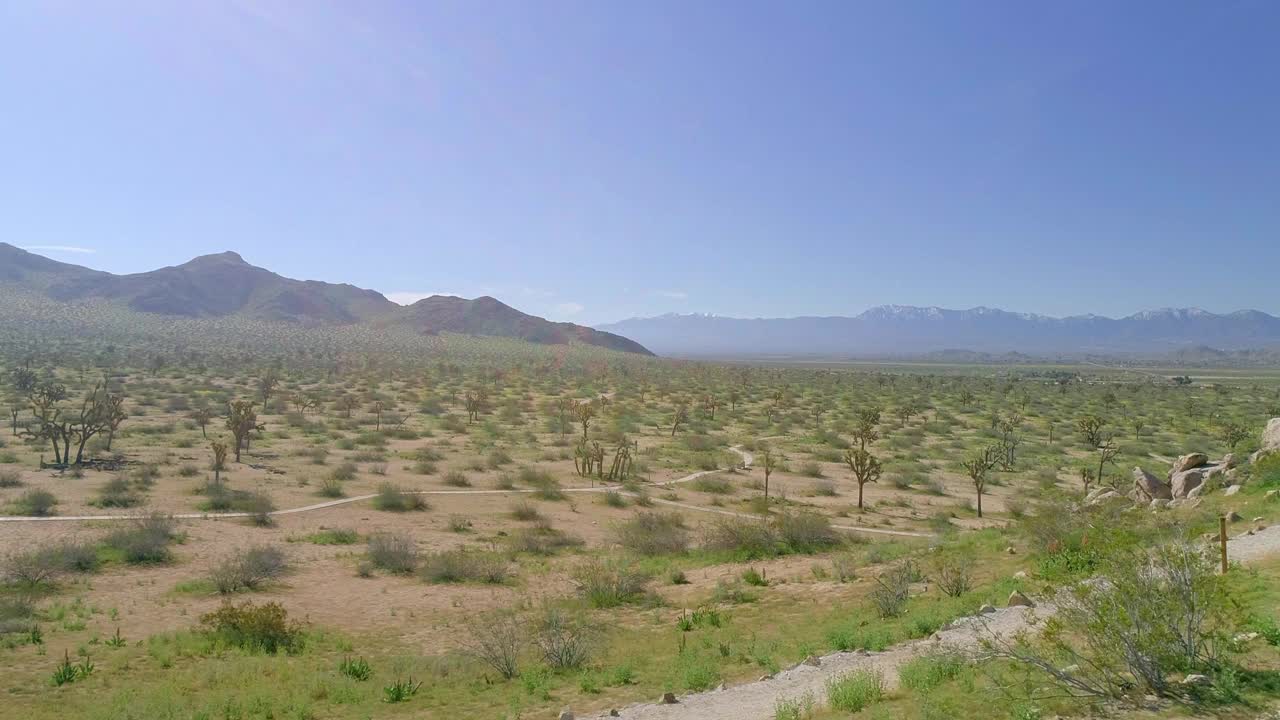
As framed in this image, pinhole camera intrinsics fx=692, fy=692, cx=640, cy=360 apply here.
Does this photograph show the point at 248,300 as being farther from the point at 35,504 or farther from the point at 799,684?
the point at 799,684

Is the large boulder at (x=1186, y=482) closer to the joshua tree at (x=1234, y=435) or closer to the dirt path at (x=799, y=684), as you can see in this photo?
the dirt path at (x=799, y=684)

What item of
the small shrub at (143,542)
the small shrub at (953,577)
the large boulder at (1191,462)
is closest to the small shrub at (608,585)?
the small shrub at (953,577)

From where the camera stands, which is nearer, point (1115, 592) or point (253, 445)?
point (1115, 592)

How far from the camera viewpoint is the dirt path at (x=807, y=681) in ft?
28.6

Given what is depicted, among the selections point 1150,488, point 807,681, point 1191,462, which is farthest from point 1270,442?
point 807,681

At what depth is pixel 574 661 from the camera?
11.1 metres

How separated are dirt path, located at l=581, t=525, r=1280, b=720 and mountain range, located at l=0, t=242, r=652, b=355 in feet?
491

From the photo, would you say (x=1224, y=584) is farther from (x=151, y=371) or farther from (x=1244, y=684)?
(x=151, y=371)

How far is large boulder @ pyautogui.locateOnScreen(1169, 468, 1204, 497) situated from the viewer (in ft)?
62.7

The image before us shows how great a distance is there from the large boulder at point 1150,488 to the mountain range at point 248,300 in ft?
466

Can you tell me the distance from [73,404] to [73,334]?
6941 cm

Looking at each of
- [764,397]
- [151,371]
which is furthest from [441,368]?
[764,397]

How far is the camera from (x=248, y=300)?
547 feet

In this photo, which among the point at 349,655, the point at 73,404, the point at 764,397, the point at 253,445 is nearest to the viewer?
the point at 349,655
